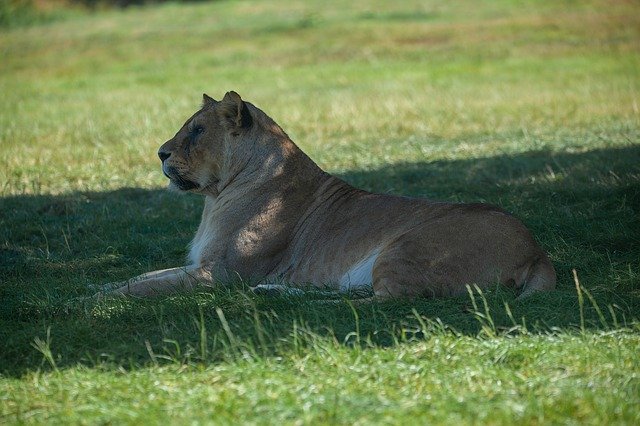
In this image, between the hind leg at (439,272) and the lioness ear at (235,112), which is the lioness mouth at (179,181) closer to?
the lioness ear at (235,112)

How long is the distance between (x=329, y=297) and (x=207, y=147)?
60.6 inches

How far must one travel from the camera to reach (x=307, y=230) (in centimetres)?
664

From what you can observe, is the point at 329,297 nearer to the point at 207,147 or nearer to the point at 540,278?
the point at 540,278

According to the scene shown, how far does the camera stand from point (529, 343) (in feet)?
16.3

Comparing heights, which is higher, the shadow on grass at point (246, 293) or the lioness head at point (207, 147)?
the lioness head at point (207, 147)

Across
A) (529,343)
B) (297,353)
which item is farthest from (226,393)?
(529,343)

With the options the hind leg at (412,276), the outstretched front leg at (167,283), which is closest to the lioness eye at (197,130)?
the outstretched front leg at (167,283)

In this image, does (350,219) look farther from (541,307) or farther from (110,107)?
(110,107)

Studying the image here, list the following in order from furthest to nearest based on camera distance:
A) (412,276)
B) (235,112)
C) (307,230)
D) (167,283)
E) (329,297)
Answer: (235,112) → (307,230) → (167,283) → (329,297) → (412,276)

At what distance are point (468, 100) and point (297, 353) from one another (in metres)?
11.9

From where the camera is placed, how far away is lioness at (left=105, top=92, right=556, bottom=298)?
5777mm

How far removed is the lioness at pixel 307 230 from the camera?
5777 mm

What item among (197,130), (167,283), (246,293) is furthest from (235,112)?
(246,293)

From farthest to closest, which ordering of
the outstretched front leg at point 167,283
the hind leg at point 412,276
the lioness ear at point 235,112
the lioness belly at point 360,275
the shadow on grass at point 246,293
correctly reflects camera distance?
the lioness ear at point 235,112, the outstretched front leg at point 167,283, the lioness belly at point 360,275, the hind leg at point 412,276, the shadow on grass at point 246,293
